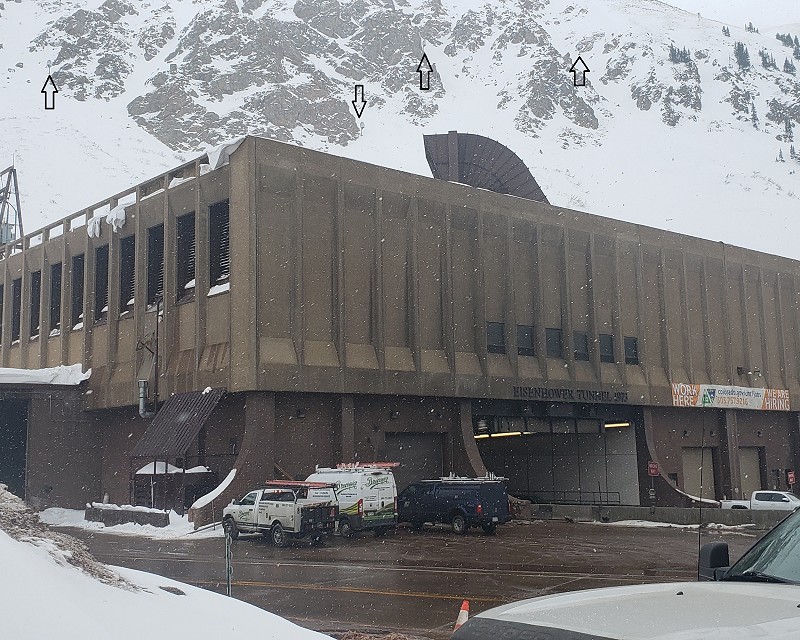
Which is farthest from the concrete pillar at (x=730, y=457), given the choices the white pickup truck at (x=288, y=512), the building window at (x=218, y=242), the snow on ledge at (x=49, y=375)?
the snow on ledge at (x=49, y=375)

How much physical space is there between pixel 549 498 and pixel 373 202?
72.2ft

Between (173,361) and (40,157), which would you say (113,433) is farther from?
(40,157)

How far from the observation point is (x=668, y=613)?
379 cm

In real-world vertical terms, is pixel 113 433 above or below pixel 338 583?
above

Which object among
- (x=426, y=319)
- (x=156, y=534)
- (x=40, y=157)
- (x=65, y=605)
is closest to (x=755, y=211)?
(x=40, y=157)

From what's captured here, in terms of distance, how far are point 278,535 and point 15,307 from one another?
2981 centimetres

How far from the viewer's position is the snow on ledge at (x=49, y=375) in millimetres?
39281

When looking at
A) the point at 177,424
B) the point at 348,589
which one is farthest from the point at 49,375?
the point at 348,589

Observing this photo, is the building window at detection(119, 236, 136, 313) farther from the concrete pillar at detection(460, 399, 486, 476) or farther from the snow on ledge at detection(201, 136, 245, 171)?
the concrete pillar at detection(460, 399, 486, 476)

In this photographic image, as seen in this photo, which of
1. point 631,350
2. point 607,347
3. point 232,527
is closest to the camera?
point 232,527

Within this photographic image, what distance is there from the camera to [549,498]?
51812 millimetres

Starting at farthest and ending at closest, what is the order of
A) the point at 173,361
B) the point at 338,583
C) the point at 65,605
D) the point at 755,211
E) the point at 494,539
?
the point at 755,211 → the point at 173,361 → the point at 494,539 → the point at 338,583 → the point at 65,605

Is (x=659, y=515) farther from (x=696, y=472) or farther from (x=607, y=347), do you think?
(x=696, y=472)

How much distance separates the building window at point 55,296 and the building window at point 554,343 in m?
23.9
